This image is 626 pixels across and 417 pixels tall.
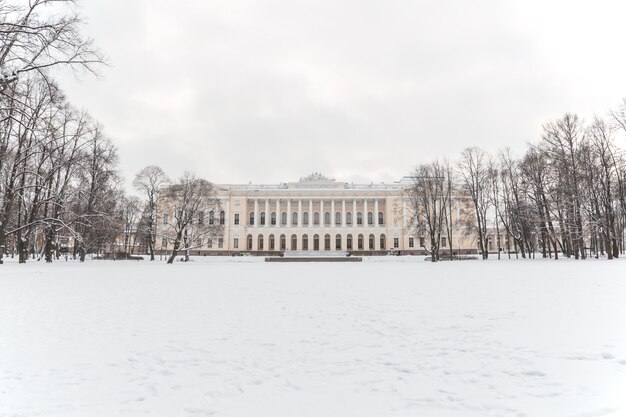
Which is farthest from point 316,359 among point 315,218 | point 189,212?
point 315,218

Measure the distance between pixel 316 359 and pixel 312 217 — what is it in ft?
242

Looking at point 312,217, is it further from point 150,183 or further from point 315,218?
point 150,183

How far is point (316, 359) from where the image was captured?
4.85 meters

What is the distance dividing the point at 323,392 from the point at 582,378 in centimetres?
259

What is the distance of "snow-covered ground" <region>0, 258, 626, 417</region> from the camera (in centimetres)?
350

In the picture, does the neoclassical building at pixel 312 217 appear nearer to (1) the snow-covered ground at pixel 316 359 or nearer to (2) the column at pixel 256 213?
(2) the column at pixel 256 213

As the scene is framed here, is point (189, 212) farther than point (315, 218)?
No

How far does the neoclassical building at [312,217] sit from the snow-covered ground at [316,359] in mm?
68504

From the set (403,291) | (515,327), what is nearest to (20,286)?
(403,291)

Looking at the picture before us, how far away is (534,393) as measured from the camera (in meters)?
3.71

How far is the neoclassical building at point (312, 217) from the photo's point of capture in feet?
254

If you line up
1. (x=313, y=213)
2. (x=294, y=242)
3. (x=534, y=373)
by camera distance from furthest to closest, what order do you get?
(x=313, y=213) < (x=294, y=242) < (x=534, y=373)

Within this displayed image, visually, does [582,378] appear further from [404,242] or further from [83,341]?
[404,242]

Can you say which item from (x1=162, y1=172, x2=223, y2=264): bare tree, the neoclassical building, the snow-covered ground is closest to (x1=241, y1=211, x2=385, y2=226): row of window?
the neoclassical building
